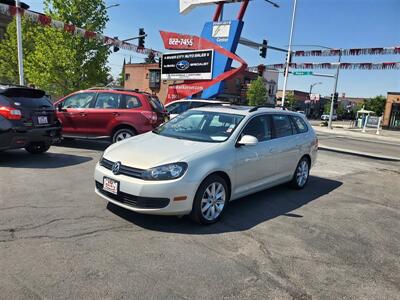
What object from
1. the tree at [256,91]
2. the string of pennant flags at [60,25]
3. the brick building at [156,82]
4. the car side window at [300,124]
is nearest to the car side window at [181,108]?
the string of pennant flags at [60,25]

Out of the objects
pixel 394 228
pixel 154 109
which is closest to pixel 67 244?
pixel 394 228

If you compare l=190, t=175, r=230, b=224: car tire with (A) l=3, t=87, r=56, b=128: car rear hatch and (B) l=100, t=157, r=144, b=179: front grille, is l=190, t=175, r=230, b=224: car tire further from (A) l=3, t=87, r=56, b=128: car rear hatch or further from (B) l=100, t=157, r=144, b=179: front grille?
(A) l=3, t=87, r=56, b=128: car rear hatch

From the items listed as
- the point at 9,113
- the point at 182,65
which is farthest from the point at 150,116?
the point at 182,65

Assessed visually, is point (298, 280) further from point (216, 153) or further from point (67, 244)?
point (67, 244)

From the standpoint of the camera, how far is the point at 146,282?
325cm

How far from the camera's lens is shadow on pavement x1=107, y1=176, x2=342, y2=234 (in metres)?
4.64

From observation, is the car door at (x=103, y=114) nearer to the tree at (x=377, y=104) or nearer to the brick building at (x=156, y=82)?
the brick building at (x=156, y=82)

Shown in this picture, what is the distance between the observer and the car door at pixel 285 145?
20.2 ft

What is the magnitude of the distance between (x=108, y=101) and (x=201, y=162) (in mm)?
6112

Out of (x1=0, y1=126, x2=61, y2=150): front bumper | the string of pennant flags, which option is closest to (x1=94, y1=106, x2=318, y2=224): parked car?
(x1=0, y1=126, x2=61, y2=150): front bumper

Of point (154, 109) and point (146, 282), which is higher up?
point (154, 109)

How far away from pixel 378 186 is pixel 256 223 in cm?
471

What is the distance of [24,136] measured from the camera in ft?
23.9

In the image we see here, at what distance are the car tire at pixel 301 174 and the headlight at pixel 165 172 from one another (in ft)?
10.6
